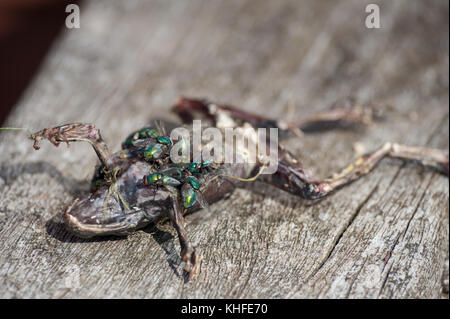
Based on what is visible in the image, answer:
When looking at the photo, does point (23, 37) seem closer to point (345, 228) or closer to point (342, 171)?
point (342, 171)

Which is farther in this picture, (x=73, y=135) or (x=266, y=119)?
(x=266, y=119)

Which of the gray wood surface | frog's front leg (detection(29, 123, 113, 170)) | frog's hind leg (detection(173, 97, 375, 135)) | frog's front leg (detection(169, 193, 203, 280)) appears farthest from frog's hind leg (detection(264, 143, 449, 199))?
frog's front leg (detection(29, 123, 113, 170))

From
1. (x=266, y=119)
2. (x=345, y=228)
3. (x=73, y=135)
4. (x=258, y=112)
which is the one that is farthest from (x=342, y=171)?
(x=73, y=135)

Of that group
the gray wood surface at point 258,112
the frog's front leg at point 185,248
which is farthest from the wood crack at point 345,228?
the frog's front leg at point 185,248

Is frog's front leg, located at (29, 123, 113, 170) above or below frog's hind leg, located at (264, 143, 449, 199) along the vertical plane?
above

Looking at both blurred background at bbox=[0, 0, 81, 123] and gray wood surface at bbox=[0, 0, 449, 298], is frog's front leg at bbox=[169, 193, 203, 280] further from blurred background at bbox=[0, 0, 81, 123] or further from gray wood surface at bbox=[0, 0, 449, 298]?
blurred background at bbox=[0, 0, 81, 123]
